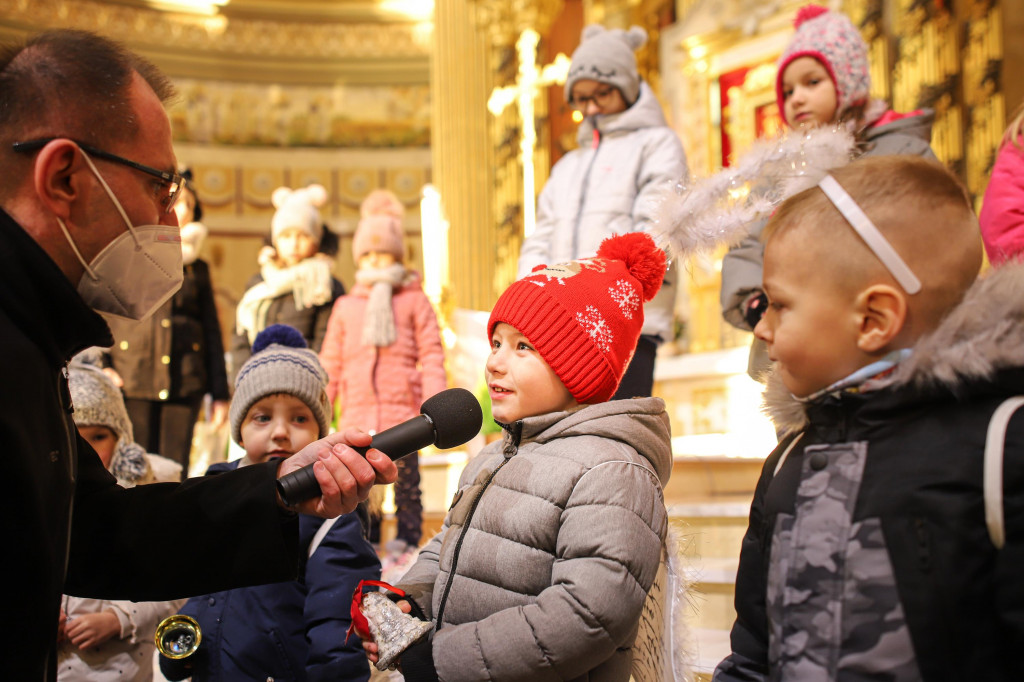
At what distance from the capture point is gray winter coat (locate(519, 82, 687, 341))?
10.8ft

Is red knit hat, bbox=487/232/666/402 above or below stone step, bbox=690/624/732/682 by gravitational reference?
above

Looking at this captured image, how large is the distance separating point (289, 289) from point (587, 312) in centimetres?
300

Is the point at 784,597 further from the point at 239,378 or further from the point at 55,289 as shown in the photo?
the point at 239,378

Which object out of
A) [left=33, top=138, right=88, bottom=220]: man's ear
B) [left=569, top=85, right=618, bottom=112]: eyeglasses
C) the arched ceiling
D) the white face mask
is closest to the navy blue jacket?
the white face mask

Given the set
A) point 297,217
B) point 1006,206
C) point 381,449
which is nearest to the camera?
point 381,449

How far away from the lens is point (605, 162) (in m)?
3.40

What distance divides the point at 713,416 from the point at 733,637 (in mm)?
5108

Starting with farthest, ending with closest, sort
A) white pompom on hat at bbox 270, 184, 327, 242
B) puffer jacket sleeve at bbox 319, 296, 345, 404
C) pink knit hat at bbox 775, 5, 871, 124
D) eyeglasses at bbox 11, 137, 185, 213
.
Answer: white pompom on hat at bbox 270, 184, 327, 242 → puffer jacket sleeve at bbox 319, 296, 345, 404 → pink knit hat at bbox 775, 5, 871, 124 → eyeglasses at bbox 11, 137, 185, 213

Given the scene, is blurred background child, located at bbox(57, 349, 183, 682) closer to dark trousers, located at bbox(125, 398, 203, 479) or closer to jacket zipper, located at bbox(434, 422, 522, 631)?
jacket zipper, located at bbox(434, 422, 522, 631)

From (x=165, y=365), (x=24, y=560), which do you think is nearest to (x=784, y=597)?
(x=24, y=560)

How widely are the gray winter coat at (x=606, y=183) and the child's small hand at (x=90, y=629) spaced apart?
1724mm

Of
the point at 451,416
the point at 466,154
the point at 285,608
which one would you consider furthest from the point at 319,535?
the point at 466,154

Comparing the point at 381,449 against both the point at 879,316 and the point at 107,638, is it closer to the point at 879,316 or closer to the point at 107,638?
the point at 879,316

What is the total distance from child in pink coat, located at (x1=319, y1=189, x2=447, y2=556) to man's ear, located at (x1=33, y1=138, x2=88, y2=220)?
2.82 metres
